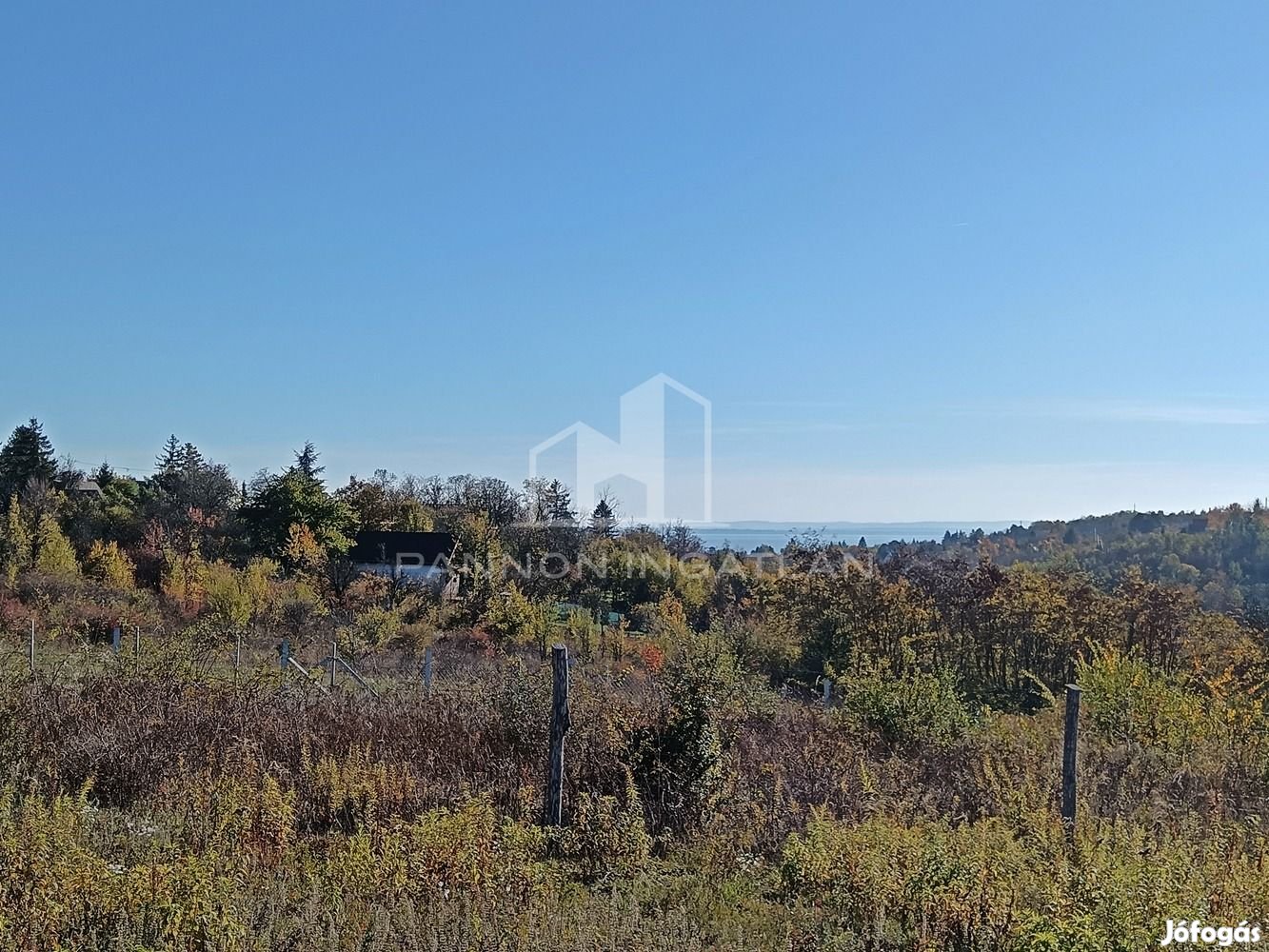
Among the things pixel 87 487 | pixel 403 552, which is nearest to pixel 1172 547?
pixel 403 552

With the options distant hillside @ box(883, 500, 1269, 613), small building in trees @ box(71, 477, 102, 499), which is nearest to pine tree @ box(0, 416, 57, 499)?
small building in trees @ box(71, 477, 102, 499)

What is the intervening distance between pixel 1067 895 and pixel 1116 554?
2993 cm

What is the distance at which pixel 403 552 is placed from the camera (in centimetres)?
2653

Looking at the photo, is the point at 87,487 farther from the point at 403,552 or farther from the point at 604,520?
the point at 604,520

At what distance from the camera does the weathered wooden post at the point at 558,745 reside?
5504 millimetres

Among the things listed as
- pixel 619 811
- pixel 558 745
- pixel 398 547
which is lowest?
pixel 619 811

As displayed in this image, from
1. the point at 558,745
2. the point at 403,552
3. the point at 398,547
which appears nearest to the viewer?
the point at 558,745

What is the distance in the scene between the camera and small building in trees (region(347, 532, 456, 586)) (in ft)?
82.6

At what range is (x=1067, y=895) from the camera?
3.73 metres

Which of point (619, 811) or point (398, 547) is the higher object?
point (398, 547)

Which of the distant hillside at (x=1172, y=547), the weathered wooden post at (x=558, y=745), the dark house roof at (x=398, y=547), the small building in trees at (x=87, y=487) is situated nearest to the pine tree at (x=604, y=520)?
the dark house roof at (x=398, y=547)

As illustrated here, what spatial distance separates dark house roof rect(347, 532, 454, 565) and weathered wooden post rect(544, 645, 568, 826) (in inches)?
809

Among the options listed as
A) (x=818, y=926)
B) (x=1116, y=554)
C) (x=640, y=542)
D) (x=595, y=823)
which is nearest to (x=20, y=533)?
(x=640, y=542)

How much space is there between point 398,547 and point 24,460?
1353 cm
